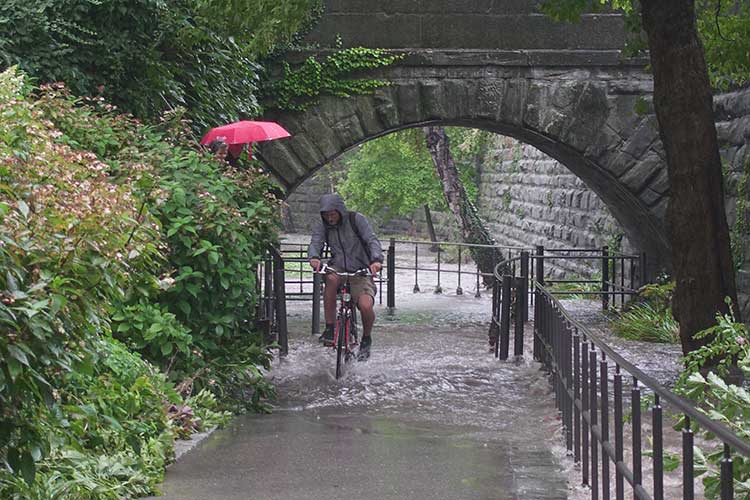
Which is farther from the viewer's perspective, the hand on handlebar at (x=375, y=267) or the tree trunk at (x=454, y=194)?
the tree trunk at (x=454, y=194)

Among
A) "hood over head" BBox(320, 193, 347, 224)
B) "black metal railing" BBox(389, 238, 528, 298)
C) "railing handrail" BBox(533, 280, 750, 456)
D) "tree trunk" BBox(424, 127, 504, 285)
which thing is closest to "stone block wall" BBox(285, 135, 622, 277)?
"black metal railing" BBox(389, 238, 528, 298)

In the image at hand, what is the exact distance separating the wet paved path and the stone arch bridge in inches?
115

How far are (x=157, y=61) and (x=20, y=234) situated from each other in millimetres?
8021

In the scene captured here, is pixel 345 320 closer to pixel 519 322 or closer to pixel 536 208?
pixel 519 322

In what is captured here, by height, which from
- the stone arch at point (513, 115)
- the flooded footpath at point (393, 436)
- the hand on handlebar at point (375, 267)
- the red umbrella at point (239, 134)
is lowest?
the flooded footpath at point (393, 436)

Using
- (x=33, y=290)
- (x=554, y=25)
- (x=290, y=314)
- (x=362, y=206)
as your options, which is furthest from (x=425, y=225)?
(x=33, y=290)

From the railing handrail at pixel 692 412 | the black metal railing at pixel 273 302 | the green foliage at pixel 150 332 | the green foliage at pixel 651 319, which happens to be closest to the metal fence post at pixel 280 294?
the black metal railing at pixel 273 302

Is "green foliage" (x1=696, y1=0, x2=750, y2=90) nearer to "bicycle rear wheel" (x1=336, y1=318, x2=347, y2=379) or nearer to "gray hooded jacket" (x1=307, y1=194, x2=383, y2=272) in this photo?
"gray hooded jacket" (x1=307, y1=194, x2=383, y2=272)

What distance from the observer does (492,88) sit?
1499 centimetres

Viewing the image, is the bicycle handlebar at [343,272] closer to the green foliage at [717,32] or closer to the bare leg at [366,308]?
the bare leg at [366,308]

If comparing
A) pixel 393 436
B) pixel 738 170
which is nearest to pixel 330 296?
pixel 393 436

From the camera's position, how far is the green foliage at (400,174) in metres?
29.7

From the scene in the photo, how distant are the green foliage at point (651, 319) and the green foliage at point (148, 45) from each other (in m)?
5.03

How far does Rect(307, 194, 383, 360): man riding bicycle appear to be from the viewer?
1112cm
